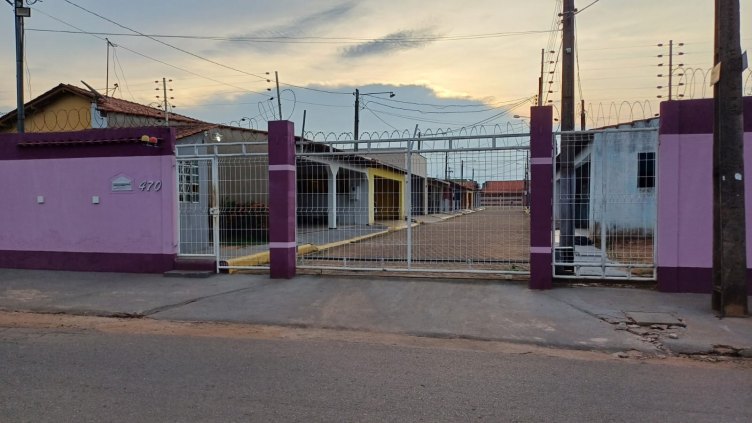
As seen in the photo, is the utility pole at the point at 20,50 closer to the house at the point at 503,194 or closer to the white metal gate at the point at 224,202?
the white metal gate at the point at 224,202

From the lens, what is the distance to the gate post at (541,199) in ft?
28.5

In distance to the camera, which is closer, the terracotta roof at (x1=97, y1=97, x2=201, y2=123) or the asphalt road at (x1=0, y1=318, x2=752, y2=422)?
the asphalt road at (x1=0, y1=318, x2=752, y2=422)

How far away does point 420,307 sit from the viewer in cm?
777

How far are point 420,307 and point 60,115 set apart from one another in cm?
2214

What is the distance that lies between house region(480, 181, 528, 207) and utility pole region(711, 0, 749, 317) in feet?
10.2

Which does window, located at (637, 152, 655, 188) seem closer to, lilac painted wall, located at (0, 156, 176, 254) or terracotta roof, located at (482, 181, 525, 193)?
terracotta roof, located at (482, 181, 525, 193)

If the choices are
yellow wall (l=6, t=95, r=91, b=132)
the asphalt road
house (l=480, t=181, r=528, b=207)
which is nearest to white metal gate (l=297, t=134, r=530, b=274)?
house (l=480, t=181, r=528, b=207)

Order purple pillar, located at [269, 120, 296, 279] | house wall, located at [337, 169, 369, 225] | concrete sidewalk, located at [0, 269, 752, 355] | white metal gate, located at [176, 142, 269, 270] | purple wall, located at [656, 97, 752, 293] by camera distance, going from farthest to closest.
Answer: house wall, located at [337, 169, 369, 225], white metal gate, located at [176, 142, 269, 270], purple pillar, located at [269, 120, 296, 279], purple wall, located at [656, 97, 752, 293], concrete sidewalk, located at [0, 269, 752, 355]

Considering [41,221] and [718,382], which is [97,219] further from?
[718,382]

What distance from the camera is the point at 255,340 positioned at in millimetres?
6270

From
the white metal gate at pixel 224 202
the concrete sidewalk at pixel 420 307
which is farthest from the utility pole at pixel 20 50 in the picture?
the white metal gate at pixel 224 202

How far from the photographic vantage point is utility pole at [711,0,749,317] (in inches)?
267

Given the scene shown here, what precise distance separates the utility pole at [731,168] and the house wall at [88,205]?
9597mm

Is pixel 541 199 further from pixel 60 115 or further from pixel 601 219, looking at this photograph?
pixel 60 115
